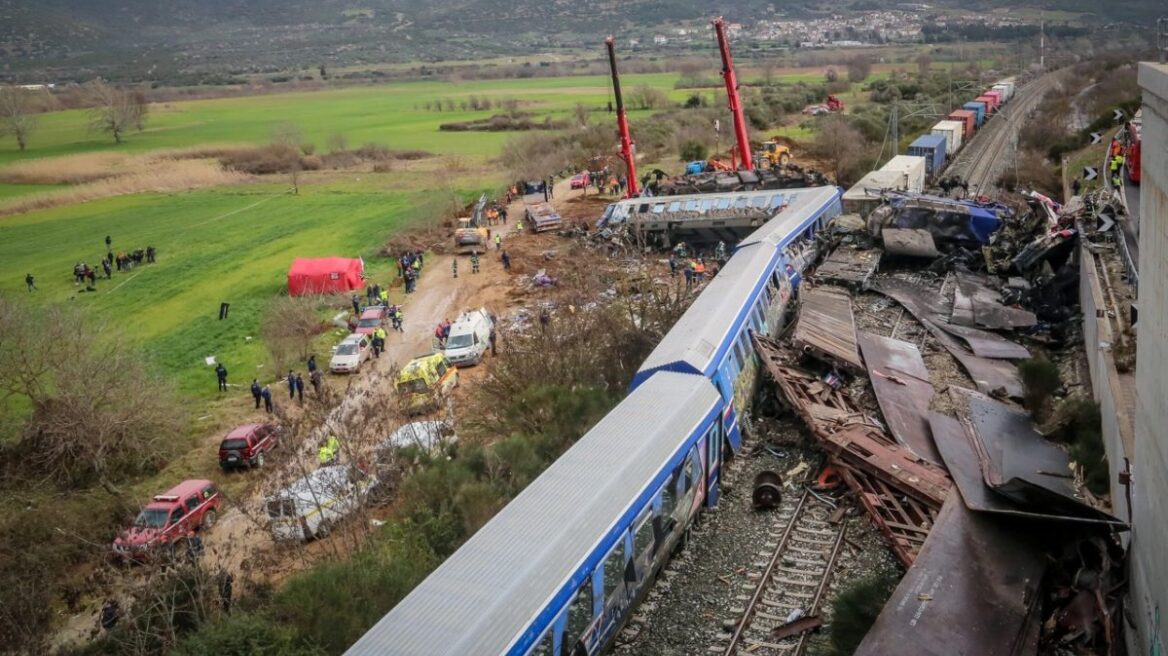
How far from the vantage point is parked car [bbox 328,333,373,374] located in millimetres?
28047

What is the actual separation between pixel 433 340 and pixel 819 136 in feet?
131

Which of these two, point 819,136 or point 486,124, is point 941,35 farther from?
point 819,136

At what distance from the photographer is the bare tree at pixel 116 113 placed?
85125mm

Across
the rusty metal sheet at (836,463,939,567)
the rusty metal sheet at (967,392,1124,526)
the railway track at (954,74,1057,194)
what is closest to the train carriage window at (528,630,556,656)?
the rusty metal sheet at (836,463,939,567)

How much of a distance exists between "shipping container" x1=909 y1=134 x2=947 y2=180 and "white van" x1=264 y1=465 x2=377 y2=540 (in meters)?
35.1

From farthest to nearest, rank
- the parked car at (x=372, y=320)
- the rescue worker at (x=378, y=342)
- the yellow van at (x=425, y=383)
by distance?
the parked car at (x=372, y=320), the rescue worker at (x=378, y=342), the yellow van at (x=425, y=383)

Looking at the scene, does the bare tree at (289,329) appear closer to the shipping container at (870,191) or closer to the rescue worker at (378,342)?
the rescue worker at (378,342)

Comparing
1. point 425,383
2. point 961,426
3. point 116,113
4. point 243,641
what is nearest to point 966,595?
point 961,426

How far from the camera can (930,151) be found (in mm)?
44156

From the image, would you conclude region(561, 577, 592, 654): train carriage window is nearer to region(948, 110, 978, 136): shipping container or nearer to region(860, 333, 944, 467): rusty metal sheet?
region(860, 333, 944, 467): rusty metal sheet

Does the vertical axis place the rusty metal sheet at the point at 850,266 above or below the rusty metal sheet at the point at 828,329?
below

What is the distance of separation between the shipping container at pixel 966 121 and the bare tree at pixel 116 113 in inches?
2830

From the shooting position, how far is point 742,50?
167375 millimetres

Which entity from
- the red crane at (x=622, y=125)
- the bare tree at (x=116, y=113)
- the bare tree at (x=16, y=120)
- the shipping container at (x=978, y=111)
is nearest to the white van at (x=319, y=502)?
the red crane at (x=622, y=125)
